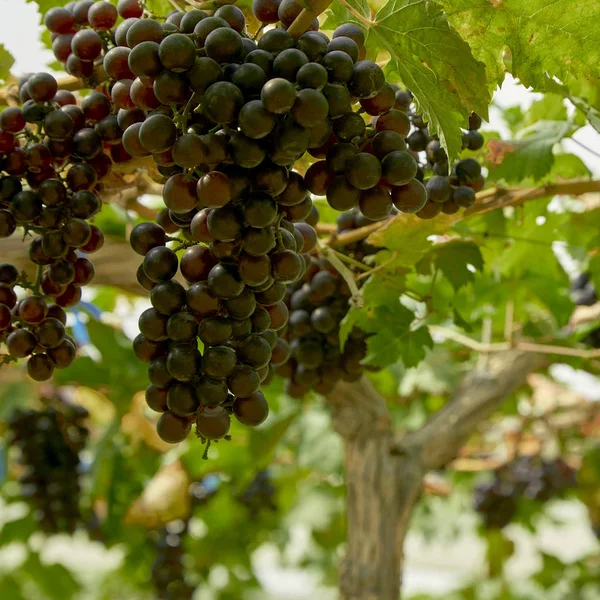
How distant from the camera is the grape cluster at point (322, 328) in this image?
137cm

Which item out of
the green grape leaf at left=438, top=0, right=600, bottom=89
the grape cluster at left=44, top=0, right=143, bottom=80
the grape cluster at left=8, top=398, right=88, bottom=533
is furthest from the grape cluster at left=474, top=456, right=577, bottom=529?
the grape cluster at left=44, top=0, right=143, bottom=80

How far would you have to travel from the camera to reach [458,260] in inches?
52.5

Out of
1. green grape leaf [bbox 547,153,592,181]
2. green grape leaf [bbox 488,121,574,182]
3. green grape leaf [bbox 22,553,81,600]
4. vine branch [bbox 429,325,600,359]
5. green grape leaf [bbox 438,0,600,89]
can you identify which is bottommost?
green grape leaf [bbox 22,553,81,600]

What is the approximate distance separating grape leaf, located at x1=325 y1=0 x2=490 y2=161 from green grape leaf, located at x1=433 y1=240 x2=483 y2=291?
498mm

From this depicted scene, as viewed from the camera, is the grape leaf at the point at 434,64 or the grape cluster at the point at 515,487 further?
the grape cluster at the point at 515,487

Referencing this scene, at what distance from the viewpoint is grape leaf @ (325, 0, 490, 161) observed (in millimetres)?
799

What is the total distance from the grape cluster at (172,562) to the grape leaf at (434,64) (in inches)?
93.8

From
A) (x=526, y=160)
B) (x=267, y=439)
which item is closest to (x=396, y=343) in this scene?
(x=526, y=160)

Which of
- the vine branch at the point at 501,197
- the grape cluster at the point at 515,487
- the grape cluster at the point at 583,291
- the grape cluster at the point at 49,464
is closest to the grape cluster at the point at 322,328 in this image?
the vine branch at the point at 501,197

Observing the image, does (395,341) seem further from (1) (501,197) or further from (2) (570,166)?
(2) (570,166)

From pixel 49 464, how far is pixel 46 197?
184cm

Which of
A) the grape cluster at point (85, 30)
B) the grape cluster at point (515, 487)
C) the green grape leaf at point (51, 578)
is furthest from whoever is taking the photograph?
the grape cluster at point (515, 487)

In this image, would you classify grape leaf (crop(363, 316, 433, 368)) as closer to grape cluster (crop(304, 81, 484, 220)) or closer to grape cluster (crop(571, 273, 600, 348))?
grape cluster (crop(304, 81, 484, 220))

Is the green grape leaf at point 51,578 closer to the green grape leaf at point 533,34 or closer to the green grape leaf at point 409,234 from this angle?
the green grape leaf at point 409,234
